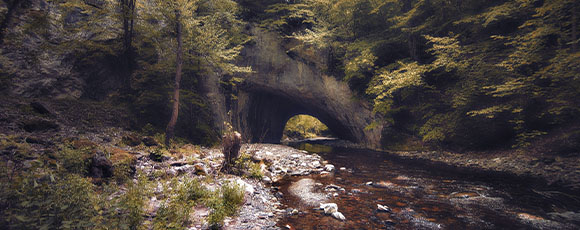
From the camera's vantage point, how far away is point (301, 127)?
4938cm

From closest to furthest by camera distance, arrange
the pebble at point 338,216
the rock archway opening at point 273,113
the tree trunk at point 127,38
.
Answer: the pebble at point 338,216, the tree trunk at point 127,38, the rock archway opening at point 273,113

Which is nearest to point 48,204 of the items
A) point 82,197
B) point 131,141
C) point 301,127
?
point 82,197

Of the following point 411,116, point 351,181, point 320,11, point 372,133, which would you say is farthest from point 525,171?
point 320,11

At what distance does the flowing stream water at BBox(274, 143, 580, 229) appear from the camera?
4656mm

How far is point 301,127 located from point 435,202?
43487mm

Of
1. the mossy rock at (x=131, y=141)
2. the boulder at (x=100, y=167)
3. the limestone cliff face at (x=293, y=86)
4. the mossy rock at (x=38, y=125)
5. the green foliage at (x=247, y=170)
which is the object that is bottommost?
the green foliage at (x=247, y=170)

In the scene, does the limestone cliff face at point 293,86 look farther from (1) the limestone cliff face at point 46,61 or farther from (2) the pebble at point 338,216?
(2) the pebble at point 338,216

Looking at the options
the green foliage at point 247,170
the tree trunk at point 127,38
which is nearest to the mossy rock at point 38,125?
the tree trunk at point 127,38

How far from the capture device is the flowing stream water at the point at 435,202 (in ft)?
15.3

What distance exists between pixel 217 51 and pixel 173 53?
283 centimetres

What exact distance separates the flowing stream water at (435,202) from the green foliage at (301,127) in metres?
38.7

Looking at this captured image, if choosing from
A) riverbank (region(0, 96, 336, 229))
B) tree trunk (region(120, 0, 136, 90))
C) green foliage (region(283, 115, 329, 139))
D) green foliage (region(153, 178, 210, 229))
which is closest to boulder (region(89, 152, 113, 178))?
riverbank (region(0, 96, 336, 229))

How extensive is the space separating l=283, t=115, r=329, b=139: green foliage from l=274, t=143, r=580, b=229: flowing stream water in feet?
127

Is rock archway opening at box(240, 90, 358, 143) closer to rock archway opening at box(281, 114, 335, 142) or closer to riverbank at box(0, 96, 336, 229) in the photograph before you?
riverbank at box(0, 96, 336, 229)
